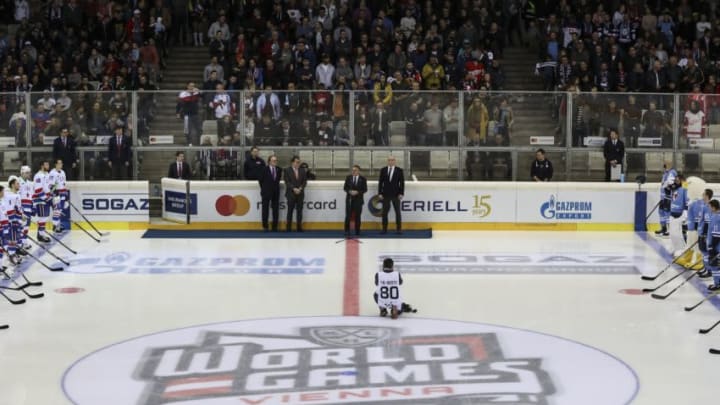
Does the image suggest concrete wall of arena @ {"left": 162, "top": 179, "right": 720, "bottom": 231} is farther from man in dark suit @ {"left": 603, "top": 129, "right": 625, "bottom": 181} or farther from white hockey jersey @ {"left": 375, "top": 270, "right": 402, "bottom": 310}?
white hockey jersey @ {"left": 375, "top": 270, "right": 402, "bottom": 310}

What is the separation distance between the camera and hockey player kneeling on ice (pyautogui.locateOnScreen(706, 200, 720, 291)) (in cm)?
1745

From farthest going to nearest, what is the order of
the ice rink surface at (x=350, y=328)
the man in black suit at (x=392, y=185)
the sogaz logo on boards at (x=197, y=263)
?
1. the man in black suit at (x=392, y=185)
2. the sogaz logo on boards at (x=197, y=263)
3. the ice rink surface at (x=350, y=328)

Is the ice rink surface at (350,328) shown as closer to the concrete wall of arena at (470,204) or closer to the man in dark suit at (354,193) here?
the man in dark suit at (354,193)

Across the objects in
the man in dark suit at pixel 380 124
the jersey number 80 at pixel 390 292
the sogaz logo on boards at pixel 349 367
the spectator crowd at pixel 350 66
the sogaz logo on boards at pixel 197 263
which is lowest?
Result: the sogaz logo on boards at pixel 349 367

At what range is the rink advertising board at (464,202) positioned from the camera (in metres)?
24.5

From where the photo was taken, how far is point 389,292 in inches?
642

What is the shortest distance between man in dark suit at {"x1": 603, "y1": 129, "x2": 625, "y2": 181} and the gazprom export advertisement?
576mm

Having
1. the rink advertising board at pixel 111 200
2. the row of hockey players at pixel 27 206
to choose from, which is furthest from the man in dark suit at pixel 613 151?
the row of hockey players at pixel 27 206

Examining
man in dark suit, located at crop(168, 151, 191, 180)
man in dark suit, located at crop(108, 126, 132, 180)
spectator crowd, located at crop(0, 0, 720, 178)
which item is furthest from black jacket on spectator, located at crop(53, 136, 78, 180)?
man in dark suit, located at crop(168, 151, 191, 180)

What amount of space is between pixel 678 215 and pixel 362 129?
22.2ft

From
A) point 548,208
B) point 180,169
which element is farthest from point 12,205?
point 548,208

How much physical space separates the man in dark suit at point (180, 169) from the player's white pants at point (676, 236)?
383 inches

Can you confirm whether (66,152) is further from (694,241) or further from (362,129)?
(694,241)

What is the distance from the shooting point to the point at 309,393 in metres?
12.9
